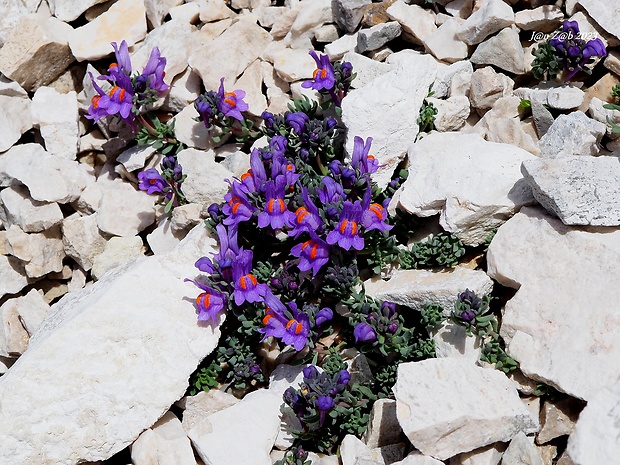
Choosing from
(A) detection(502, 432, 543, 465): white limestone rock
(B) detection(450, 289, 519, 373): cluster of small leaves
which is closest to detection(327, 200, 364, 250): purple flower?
→ (B) detection(450, 289, 519, 373): cluster of small leaves

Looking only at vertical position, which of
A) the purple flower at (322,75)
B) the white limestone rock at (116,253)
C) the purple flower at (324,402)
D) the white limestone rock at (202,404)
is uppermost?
the purple flower at (322,75)

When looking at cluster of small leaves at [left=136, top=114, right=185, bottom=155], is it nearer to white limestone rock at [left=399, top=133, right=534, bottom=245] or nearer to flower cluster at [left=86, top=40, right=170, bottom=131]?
flower cluster at [left=86, top=40, right=170, bottom=131]

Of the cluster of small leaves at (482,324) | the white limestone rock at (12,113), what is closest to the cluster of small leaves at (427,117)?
the cluster of small leaves at (482,324)

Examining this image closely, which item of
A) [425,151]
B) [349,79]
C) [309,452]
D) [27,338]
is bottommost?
[309,452]

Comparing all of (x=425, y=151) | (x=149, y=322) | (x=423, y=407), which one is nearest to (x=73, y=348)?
(x=149, y=322)

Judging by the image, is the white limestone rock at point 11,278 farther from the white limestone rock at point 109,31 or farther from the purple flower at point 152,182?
the white limestone rock at point 109,31

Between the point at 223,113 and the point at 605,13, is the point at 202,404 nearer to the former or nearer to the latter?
the point at 223,113

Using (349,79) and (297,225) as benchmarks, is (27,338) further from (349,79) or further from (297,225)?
(349,79)

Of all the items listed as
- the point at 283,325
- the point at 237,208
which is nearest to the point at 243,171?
the point at 237,208
